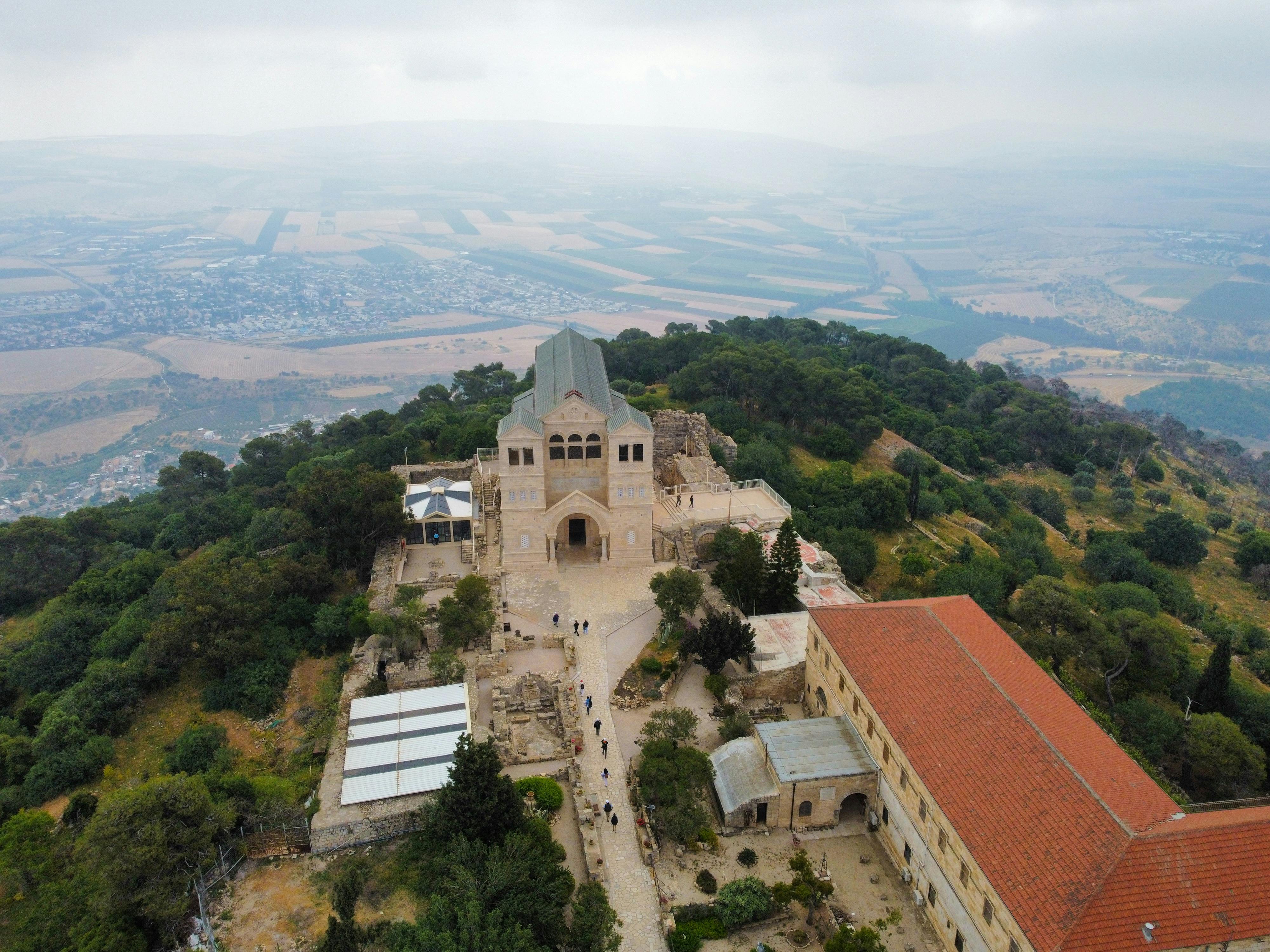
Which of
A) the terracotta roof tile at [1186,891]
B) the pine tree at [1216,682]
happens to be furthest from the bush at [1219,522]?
the terracotta roof tile at [1186,891]

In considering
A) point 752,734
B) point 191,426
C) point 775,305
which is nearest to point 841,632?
point 752,734

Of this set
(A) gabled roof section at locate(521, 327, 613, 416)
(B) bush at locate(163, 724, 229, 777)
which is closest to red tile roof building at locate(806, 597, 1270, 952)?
(A) gabled roof section at locate(521, 327, 613, 416)

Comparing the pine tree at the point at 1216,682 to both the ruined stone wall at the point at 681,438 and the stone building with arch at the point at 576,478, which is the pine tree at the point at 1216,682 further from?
the ruined stone wall at the point at 681,438

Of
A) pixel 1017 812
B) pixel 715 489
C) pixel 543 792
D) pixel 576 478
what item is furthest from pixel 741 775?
pixel 715 489

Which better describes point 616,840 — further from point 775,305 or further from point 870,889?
point 775,305

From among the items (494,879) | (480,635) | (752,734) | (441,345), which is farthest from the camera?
(441,345)
